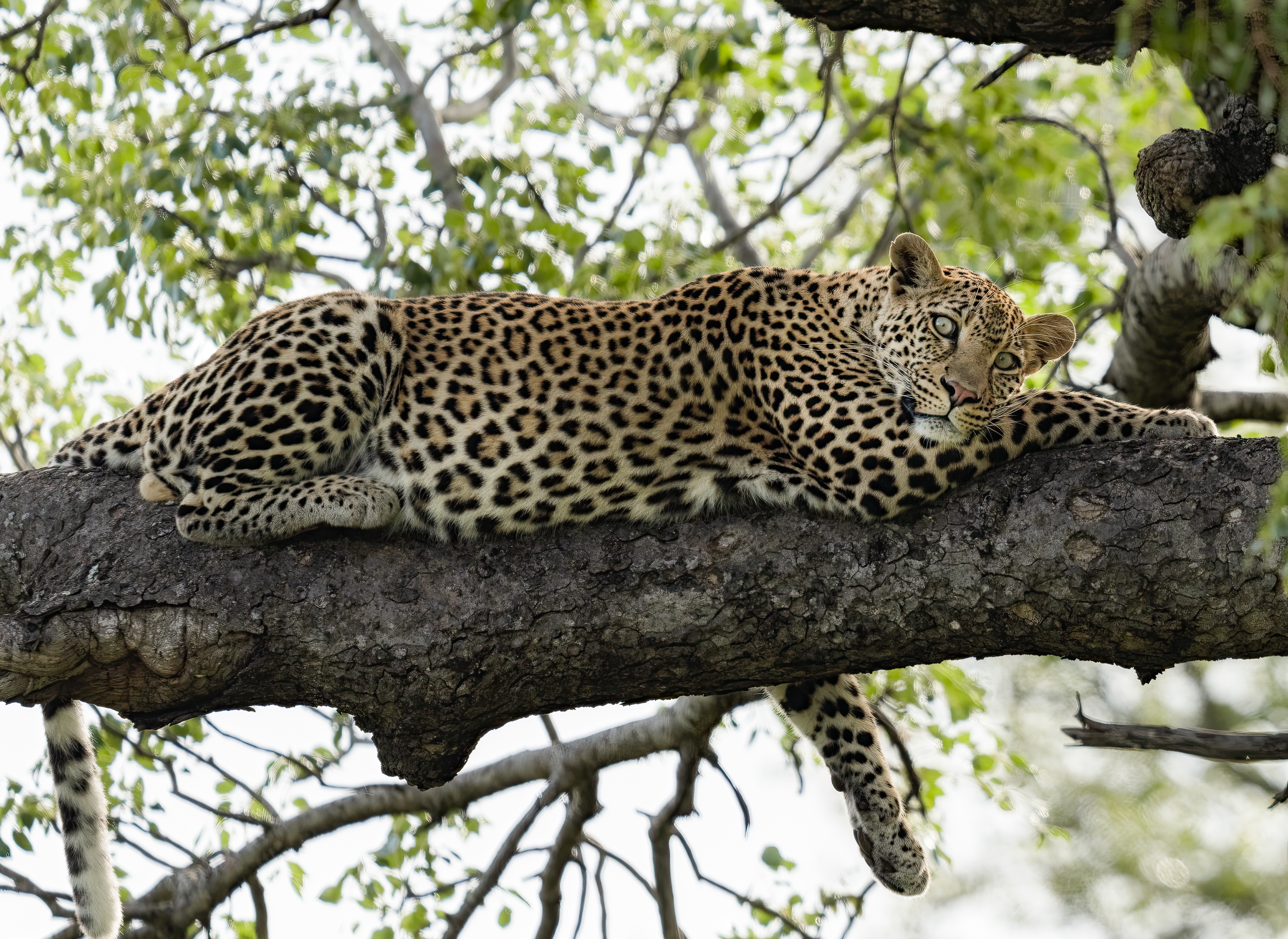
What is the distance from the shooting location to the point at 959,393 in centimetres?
548

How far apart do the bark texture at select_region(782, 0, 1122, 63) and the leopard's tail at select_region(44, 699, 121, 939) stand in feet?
14.2

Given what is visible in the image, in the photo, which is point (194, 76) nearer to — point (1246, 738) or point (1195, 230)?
point (1246, 738)

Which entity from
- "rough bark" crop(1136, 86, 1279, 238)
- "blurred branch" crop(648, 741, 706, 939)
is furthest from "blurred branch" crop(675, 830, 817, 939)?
"rough bark" crop(1136, 86, 1279, 238)

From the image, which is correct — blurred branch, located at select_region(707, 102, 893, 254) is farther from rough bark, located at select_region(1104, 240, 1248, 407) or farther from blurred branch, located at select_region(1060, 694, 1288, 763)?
blurred branch, located at select_region(1060, 694, 1288, 763)

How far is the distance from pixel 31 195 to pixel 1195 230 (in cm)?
999

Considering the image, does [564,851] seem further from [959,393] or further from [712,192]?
[712,192]

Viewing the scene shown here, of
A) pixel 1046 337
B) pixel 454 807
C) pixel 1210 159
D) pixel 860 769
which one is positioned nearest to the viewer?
pixel 1210 159

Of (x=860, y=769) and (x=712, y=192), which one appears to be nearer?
(x=860, y=769)

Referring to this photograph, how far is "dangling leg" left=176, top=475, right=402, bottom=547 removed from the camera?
5.31 metres

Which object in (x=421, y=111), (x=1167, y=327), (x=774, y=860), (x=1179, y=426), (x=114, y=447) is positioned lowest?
(x=774, y=860)

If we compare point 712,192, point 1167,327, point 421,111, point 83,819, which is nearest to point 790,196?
point 421,111

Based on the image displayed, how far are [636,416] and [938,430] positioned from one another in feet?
4.64

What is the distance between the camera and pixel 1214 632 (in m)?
4.45

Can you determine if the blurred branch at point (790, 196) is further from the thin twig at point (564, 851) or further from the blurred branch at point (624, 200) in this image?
the thin twig at point (564, 851)
